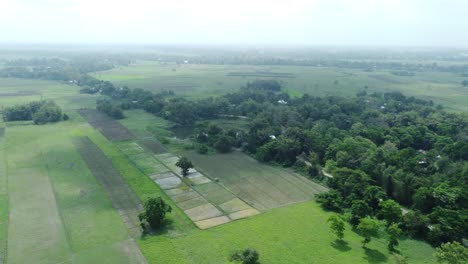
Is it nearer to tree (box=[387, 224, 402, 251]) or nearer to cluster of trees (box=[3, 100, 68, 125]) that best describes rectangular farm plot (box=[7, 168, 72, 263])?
tree (box=[387, 224, 402, 251])

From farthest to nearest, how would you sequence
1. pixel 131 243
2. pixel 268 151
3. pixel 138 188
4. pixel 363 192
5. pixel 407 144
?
pixel 407 144 < pixel 268 151 < pixel 138 188 < pixel 363 192 < pixel 131 243

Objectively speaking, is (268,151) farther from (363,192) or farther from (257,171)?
(363,192)

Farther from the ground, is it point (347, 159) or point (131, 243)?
point (347, 159)

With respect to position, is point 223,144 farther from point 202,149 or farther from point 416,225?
point 416,225

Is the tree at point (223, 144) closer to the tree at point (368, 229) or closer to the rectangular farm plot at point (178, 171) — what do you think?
the rectangular farm plot at point (178, 171)

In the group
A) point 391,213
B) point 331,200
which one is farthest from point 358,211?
point 331,200

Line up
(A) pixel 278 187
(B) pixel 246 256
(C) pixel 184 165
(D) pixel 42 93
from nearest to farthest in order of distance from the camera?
(B) pixel 246 256
(A) pixel 278 187
(C) pixel 184 165
(D) pixel 42 93

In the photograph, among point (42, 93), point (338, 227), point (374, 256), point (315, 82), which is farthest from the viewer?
point (315, 82)

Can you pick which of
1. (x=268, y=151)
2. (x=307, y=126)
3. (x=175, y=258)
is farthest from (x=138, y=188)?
(x=307, y=126)
